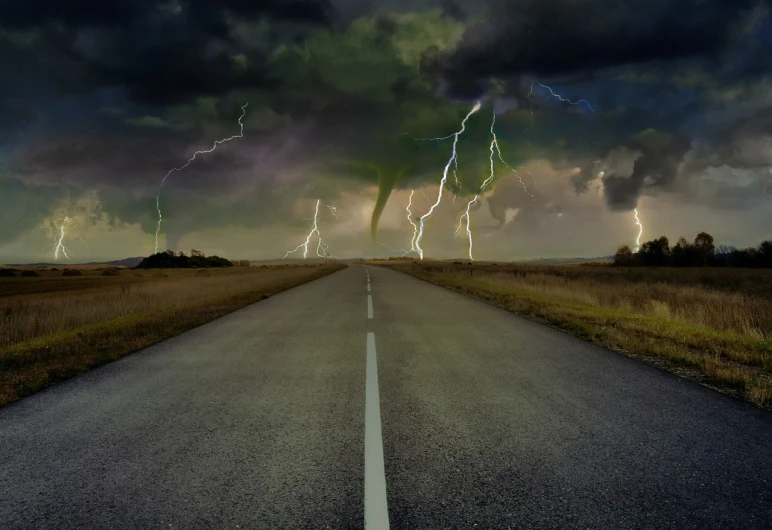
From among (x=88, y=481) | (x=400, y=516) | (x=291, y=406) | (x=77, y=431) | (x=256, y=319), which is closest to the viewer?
(x=400, y=516)

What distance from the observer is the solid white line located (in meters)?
2.46

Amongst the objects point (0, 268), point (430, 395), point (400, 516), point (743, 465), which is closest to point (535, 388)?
point (430, 395)

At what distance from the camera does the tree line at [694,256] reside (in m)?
72.4

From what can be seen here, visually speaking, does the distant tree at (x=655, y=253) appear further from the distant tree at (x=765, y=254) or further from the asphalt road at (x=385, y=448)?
the asphalt road at (x=385, y=448)

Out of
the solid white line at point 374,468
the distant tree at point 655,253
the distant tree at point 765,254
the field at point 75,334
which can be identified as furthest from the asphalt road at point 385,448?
the distant tree at point 655,253

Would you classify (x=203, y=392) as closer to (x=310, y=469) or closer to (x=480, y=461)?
(x=310, y=469)

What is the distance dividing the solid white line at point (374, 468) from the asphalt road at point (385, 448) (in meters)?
0.01

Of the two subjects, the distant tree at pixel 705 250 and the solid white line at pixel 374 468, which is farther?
the distant tree at pixel 705 250

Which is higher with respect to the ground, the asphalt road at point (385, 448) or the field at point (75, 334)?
the asphalt road at point (385, 448)

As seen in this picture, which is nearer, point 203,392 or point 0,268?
point 203,392

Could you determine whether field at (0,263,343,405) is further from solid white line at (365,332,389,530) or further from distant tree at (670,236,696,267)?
distant tree at (670,236,696,267)

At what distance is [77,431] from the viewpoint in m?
4.06

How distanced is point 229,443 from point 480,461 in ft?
6.78

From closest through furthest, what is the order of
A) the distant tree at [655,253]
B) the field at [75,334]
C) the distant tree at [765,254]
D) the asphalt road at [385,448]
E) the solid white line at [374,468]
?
the solid white line at [374,468] < the asphalt road at [385,448] < the field at [75,334] < the distant tree at [765,254] < the distant tree at [655,253]
